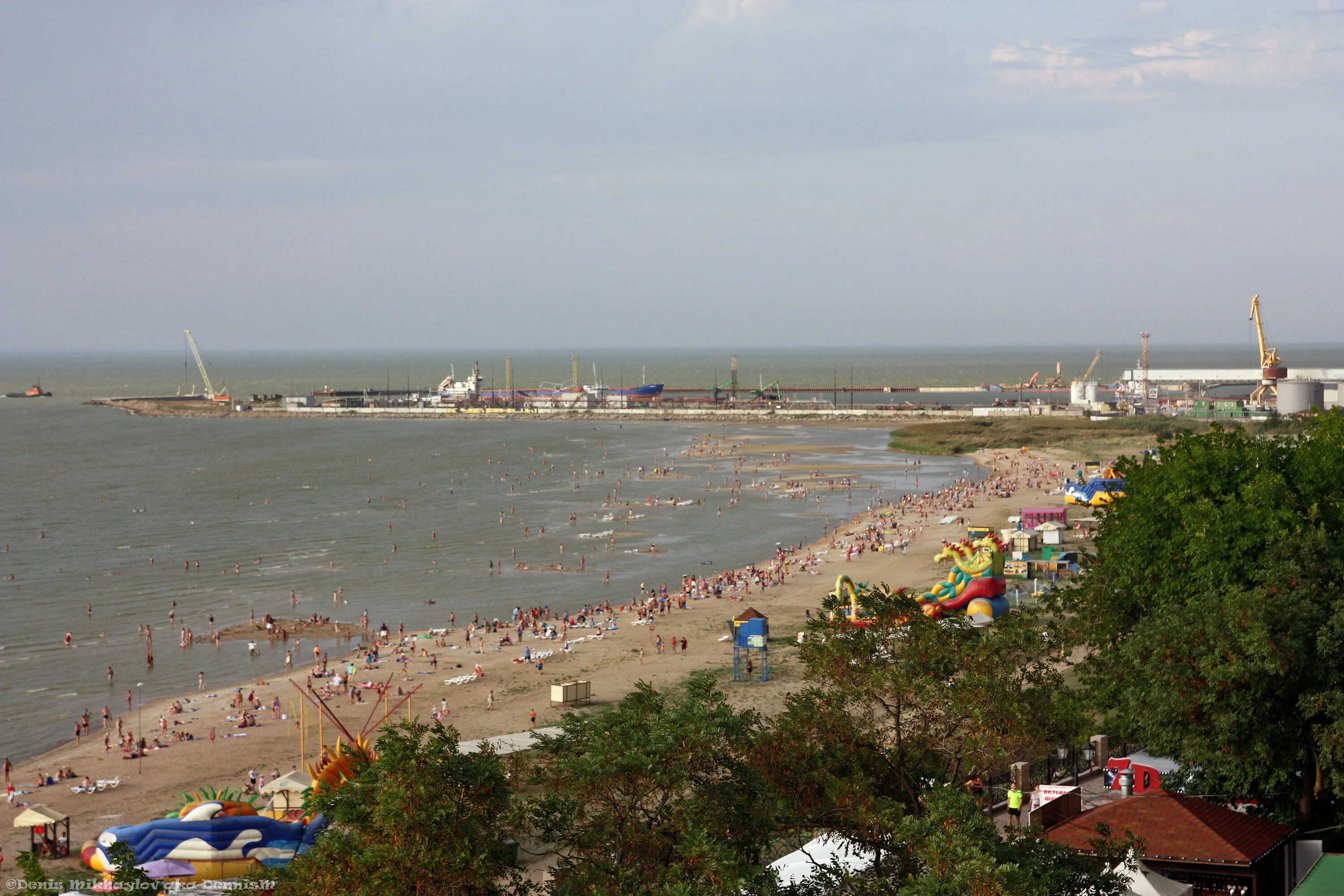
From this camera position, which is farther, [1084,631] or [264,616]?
[264,616]

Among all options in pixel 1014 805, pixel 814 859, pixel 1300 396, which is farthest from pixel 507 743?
pixel 1300 396

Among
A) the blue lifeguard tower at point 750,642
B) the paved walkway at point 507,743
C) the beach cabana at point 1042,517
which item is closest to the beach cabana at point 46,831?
the paved walkway at point 507,743

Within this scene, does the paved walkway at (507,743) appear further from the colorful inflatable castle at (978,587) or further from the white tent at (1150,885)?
the colorful inflatable castle at (978,587)

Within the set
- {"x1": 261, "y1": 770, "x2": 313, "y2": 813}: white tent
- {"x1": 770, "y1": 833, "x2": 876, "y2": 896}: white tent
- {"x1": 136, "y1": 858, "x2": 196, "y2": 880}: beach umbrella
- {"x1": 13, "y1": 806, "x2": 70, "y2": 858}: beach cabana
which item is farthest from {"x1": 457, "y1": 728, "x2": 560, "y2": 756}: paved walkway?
{"x1": 770, "y1": 833, "x2": 876, "y2": 896}: white tent

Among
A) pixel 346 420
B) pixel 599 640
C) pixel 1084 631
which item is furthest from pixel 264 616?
pixel 346 420

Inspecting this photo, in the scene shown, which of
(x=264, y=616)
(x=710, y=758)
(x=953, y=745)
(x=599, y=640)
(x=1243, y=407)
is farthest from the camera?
(x=1243, y=407)

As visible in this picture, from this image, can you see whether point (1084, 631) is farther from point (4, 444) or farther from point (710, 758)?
point (4, 444)

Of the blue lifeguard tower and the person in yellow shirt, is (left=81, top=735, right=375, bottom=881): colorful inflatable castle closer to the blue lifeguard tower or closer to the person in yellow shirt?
the person in yellow shirt
